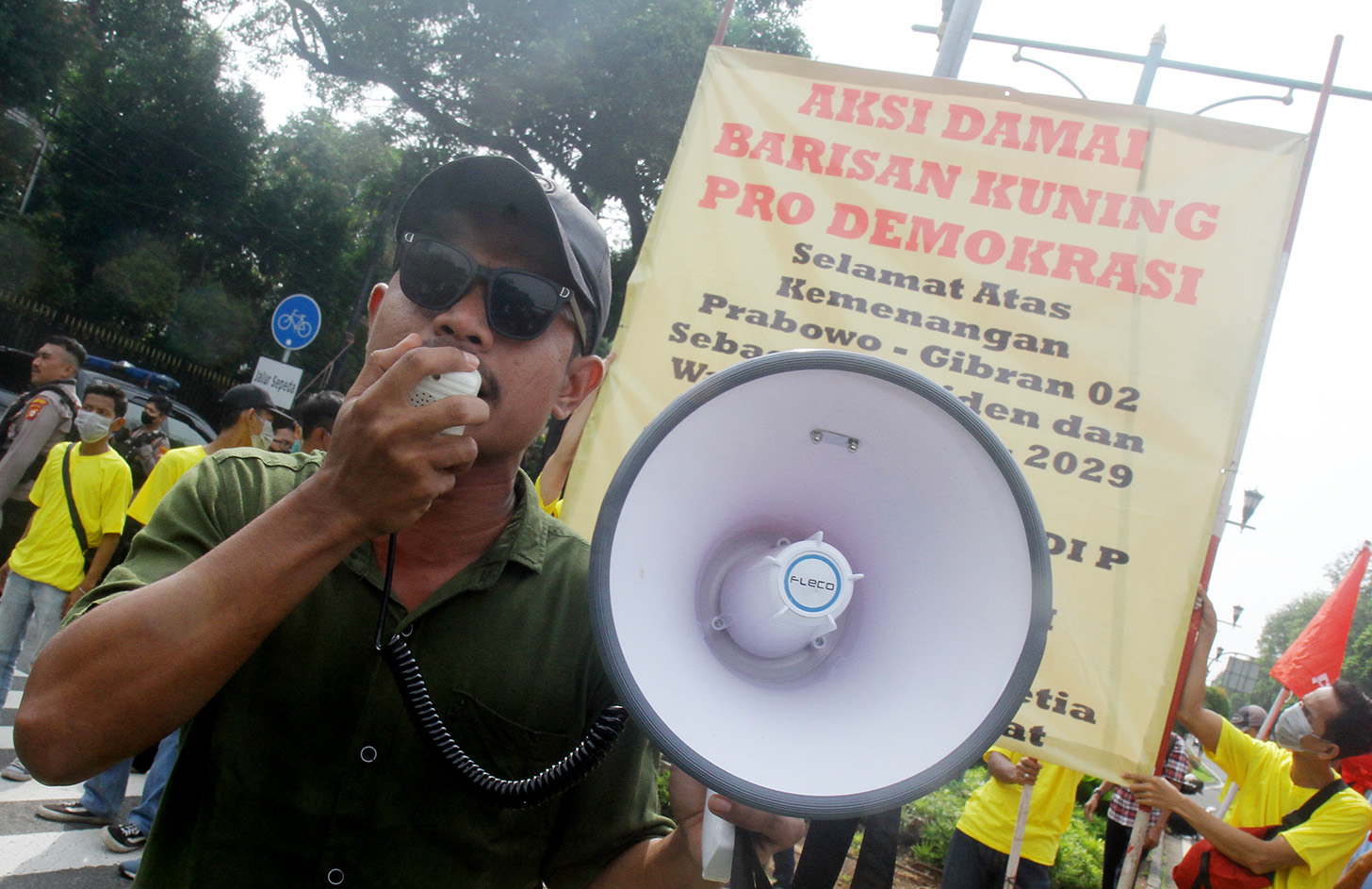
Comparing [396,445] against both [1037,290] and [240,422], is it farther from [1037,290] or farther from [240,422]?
[240,422]

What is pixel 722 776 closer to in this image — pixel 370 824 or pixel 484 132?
pixel 370 824

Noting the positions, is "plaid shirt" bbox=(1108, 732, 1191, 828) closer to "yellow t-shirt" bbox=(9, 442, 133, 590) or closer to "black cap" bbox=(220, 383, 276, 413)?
"black cap" bbox=(220, 383, 276, 413)

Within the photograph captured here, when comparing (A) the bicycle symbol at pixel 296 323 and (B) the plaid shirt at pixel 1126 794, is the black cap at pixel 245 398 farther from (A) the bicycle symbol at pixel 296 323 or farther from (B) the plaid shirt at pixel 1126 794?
(B) the plaid shirt at pixel 1126 794

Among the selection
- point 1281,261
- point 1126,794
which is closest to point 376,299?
point 1281,261

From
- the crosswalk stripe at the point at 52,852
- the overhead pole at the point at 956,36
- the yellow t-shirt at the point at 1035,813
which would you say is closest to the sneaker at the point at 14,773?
the crosswalk stripe at the point at 52,852

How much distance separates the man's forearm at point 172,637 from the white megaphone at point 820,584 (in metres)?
0.30

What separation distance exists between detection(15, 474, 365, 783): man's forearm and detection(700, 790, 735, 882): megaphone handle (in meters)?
0.47

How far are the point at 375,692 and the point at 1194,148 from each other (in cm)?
216

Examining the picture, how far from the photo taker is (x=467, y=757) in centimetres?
117

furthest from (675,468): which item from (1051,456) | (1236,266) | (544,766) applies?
(1236,266)

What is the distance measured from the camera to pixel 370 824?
1.16 metres

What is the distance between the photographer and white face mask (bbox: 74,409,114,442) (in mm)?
4672

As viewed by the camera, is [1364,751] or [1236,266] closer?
[1236,266]

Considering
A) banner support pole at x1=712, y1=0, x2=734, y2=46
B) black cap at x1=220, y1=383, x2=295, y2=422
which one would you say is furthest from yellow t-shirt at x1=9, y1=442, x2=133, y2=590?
banner support pole at x1=712, y1=0, x2=734, y2=46
